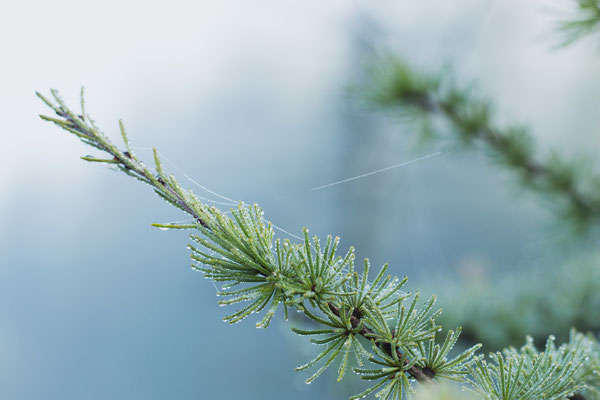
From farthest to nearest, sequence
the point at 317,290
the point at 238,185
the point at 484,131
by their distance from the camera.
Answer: the point at 238,185
the point at 484,131
the point at 317,290

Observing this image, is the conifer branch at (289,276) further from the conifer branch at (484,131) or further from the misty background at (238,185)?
the misty background at (238,185)

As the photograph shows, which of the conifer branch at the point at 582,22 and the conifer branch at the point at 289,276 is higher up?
the conifer branch at the point at 582,22

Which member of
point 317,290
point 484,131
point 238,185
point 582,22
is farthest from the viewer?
point 238,185

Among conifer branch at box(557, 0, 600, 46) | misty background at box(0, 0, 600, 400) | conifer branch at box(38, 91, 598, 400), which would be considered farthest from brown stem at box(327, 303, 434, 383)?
misty background at box(0, 0, 600, 400)

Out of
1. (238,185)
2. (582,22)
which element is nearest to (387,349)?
(582,22)

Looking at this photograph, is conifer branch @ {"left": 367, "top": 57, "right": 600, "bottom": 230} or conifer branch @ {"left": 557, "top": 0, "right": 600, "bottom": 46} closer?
conifer branch @ {"left": 557, "top": 0, "right": 600, "bottom": 46}

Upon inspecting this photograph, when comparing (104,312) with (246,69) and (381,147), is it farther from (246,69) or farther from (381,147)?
(381,147)

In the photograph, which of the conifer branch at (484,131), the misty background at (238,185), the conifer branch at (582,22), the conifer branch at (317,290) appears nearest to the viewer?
the conifer branch at (317,290)

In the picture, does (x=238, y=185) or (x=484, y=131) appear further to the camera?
(x=238, y=185)

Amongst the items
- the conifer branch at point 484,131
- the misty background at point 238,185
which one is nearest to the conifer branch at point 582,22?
the conifer branch at point 484,131

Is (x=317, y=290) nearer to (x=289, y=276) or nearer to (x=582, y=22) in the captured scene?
(x=289, y=276)

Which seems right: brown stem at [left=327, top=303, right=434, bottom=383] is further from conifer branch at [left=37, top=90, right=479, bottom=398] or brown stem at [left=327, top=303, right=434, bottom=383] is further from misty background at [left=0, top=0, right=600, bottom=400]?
misty background at [left=0, top=0, right=600, bottom=400]
